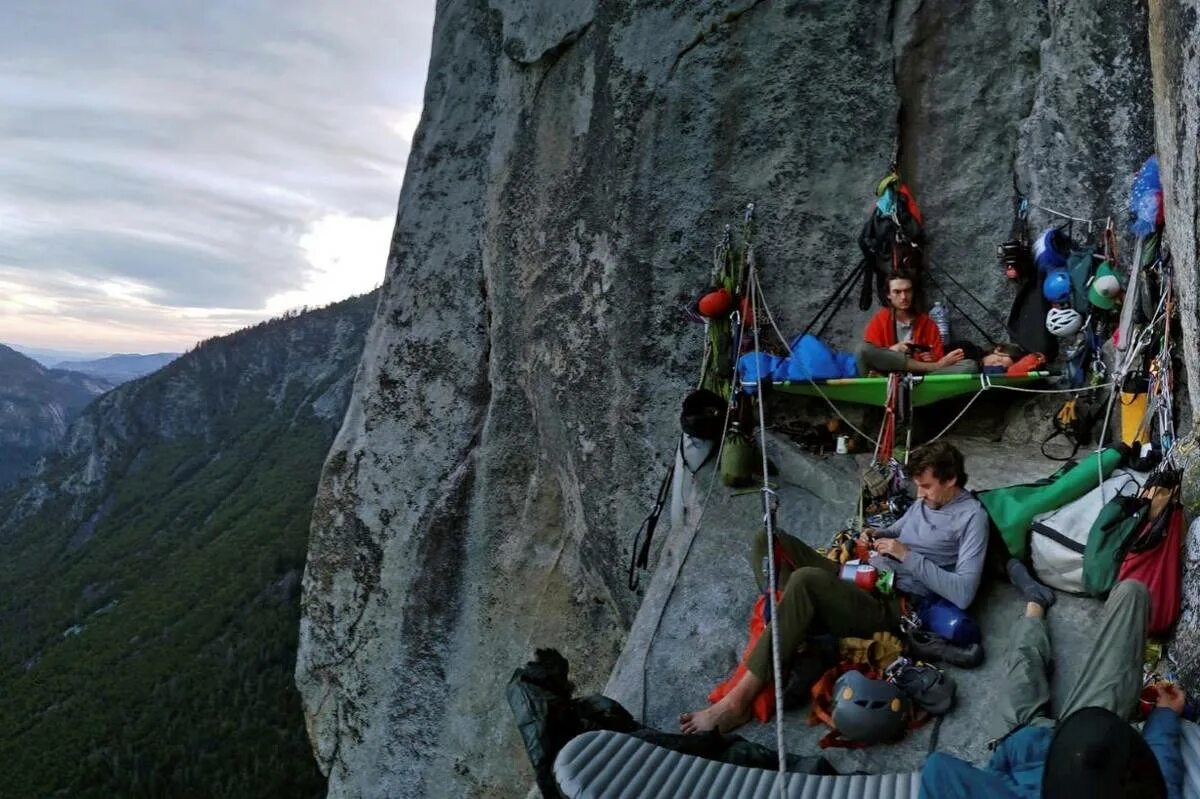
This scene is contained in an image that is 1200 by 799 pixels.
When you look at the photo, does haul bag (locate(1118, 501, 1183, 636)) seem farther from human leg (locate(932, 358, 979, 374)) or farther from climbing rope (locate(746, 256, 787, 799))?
human leg (locate(932, 358, 979, 374))

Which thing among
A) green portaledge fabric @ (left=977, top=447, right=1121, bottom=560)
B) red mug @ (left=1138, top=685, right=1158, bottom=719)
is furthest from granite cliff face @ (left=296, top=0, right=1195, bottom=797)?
red mug @ (left=1138, top=685, right=1158, bottom=719)

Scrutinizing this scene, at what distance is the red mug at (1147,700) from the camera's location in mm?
4168

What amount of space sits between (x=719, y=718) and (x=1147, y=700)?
216 centimetres

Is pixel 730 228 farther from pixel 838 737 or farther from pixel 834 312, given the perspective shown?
pixel 838 737

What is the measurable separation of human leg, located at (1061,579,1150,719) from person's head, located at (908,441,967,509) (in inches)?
53.3

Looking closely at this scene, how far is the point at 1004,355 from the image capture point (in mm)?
8211

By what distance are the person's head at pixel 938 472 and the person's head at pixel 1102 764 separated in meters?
2.34

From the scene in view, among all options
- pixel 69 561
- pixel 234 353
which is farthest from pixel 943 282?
pixel 234 353

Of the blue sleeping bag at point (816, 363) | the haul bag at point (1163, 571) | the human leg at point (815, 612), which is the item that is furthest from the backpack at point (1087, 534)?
the blue sleeping bag at point (816, 363)

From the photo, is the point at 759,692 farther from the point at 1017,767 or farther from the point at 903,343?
the point at 903,343

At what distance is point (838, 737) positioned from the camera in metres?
5.00

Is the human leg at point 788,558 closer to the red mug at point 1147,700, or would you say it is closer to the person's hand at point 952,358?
the red mug at point 1147,700

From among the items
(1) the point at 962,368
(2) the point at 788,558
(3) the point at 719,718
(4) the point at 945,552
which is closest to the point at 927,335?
(1) the point at 962,368

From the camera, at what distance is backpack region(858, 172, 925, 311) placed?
8727 mm
